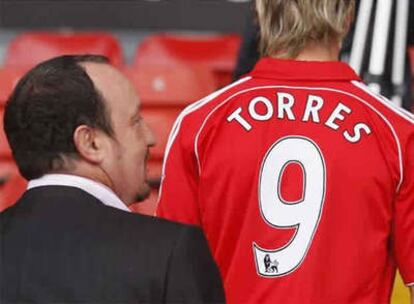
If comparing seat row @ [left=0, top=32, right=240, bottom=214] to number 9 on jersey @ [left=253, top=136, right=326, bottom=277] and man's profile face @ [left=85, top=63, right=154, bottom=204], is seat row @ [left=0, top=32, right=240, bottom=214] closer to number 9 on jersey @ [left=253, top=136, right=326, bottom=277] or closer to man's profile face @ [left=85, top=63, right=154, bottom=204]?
number 9 on jersey @ [left=253, top=136, right=326, bottom=277]

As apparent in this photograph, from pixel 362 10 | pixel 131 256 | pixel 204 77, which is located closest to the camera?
pixel 131 256

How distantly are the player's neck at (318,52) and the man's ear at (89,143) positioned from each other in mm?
621

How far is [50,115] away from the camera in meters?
1.62

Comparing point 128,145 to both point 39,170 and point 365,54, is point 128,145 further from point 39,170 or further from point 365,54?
point 365,54

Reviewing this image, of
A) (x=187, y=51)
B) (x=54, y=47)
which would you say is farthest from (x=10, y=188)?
(x=187, y=51)

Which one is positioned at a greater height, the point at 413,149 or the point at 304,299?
the point at 413,149

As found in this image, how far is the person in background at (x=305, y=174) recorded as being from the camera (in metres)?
2.08

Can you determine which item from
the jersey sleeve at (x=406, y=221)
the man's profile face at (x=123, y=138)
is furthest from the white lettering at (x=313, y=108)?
the man's profile face at (x=123, y=138)

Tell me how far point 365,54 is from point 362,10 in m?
0.14

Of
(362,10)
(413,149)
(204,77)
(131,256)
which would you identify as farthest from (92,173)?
(204,77)

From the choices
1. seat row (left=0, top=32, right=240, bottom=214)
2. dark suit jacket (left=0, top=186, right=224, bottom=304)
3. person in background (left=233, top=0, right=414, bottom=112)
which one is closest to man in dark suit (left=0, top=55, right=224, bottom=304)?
dark suit jacket (left=0, top=186, right=224, bottom=304)

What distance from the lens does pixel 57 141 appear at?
5.32 ft

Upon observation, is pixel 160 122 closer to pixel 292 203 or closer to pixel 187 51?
Answer: pixel 187 51

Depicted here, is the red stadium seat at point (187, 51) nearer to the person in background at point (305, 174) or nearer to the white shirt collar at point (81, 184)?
the person in background at point (305, 174)
